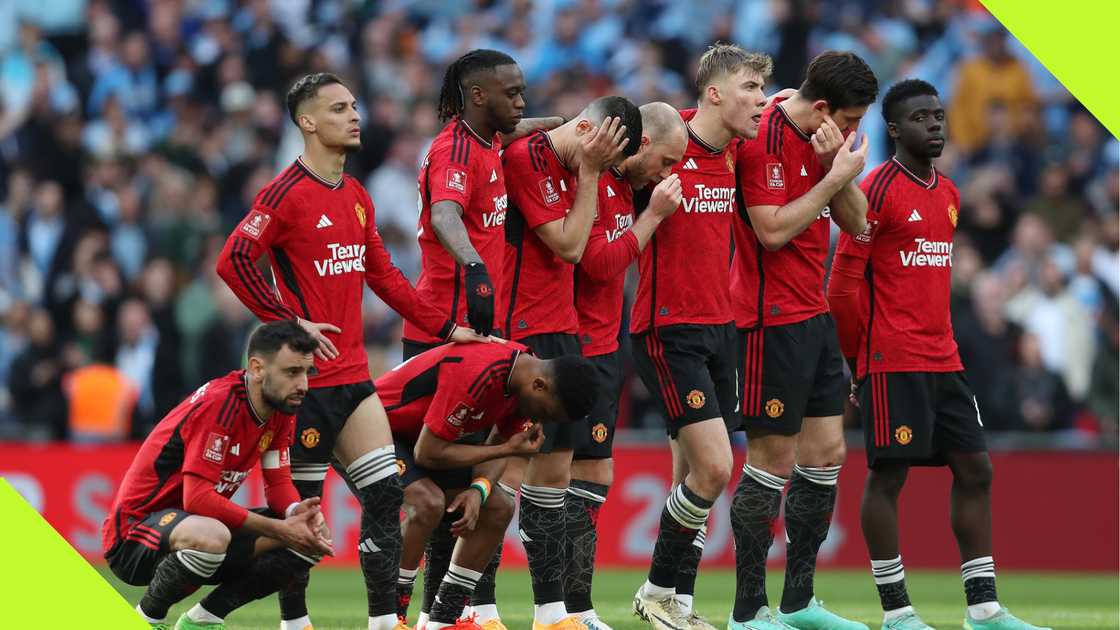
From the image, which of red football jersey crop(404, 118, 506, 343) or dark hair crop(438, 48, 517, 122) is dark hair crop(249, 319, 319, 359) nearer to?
red football jersey crop(404, 118, 506, 343)

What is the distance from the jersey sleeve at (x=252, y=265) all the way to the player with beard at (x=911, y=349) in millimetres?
2852

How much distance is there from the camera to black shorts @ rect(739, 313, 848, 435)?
8516 mm

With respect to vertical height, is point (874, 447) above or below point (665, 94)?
below

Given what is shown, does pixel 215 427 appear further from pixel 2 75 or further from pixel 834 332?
pixel 2 75

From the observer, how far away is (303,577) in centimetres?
774

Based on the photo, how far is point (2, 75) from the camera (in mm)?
18594

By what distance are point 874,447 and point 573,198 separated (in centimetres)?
196

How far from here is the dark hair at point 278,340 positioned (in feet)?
24.3

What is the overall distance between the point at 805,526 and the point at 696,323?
3.82 ft

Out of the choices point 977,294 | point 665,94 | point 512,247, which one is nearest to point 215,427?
point 512,247

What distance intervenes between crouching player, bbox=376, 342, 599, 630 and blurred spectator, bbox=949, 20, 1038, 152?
34.3 ft

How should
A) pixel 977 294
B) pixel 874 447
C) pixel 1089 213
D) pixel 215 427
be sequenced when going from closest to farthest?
pixel 215 427 → pixel 874 447 → pixel 977 294 → pixel 1089 213

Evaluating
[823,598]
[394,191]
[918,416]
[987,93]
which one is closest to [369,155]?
[394,191]

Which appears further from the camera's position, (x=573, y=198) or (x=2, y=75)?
(x=2, y=75)
